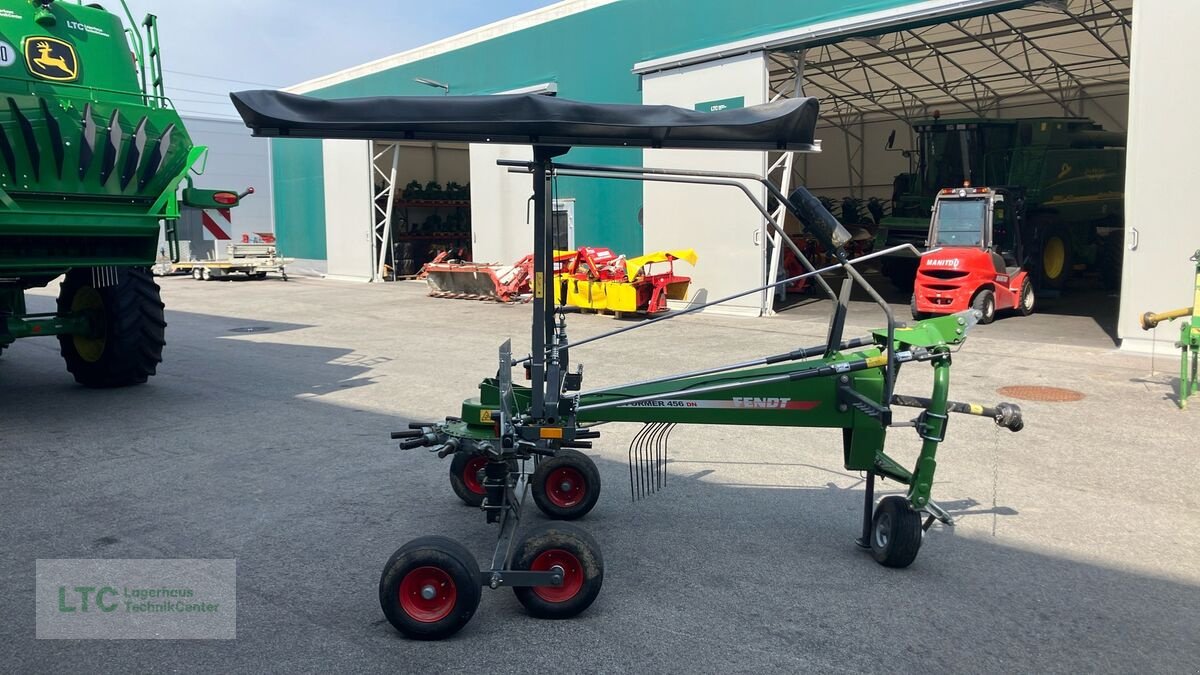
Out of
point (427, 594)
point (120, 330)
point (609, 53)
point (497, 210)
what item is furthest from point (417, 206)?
point (427, 594)

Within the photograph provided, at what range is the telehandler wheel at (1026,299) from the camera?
51.4 feet

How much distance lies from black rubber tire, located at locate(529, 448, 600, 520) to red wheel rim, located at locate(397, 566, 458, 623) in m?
1.51

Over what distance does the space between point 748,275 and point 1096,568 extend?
42.2ft

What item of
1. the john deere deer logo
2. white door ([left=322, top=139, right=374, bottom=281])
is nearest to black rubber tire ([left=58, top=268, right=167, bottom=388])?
the john deere deer logo

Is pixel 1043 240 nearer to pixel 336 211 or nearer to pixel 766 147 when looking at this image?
pixel 766 147

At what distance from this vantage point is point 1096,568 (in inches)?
179

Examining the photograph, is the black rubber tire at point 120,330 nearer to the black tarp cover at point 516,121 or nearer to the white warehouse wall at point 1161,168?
the black tarp cover at point 516,121

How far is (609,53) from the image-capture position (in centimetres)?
1983

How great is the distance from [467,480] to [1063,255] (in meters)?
17.5

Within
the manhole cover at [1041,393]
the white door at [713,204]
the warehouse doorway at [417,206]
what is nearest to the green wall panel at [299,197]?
the warehouse doorway at [417,206]

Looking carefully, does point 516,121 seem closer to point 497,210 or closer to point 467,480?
point 467,480

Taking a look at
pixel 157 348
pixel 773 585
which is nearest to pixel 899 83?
pixel 157 348

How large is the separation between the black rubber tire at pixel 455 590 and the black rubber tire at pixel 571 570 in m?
0.24

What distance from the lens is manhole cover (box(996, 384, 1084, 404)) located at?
8.81m
